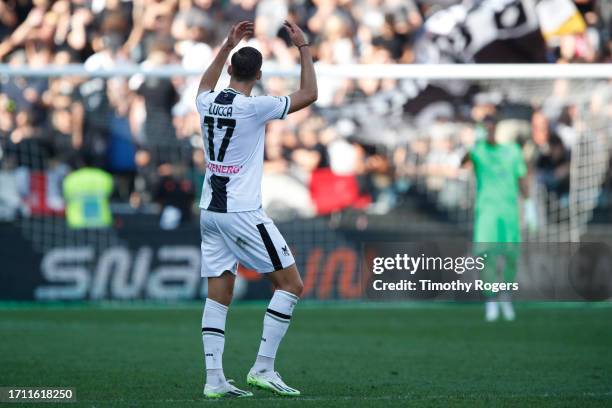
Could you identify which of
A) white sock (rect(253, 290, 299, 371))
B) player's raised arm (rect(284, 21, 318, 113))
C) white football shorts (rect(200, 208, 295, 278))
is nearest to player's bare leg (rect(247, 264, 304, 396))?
white sock (rect(253, 290, 299, 371))

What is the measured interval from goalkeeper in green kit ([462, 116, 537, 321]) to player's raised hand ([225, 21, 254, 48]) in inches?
279

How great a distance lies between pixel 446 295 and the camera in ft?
58.1

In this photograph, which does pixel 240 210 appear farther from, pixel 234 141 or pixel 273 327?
pixel 273 327

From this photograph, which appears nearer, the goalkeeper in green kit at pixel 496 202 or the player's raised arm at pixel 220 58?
the player's raised arm at pixel 220 58

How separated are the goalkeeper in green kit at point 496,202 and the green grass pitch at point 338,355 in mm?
745

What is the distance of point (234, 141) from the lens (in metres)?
7.19

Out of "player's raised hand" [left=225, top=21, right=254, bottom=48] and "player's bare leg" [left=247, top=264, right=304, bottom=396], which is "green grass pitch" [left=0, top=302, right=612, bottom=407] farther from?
"player's raised hand" [left=225, top=21, right=254, bottom=48]

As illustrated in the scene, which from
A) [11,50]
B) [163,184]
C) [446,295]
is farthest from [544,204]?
[11,50]

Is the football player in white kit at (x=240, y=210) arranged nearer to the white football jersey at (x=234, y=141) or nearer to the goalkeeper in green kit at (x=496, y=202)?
the white football jersey at (x=234, y=141)

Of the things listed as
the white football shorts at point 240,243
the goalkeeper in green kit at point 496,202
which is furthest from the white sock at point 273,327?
the goalkeeper in green kit at point 496,202

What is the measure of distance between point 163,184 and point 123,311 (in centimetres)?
229

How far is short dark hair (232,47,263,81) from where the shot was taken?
7.08 m

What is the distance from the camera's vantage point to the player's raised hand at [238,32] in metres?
7.43

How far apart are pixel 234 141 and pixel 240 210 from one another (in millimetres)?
425
